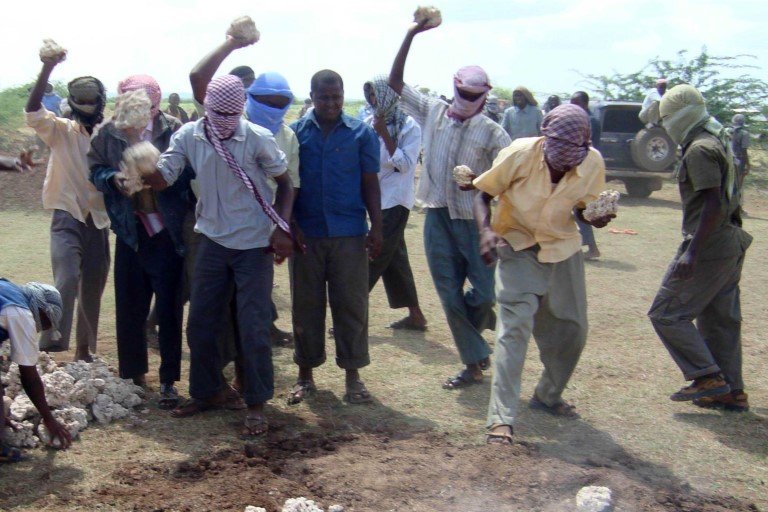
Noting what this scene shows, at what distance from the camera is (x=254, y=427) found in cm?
502

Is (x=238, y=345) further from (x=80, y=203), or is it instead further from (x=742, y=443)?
(x=742, y=443)

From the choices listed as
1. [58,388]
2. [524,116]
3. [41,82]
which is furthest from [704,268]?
[524,116]

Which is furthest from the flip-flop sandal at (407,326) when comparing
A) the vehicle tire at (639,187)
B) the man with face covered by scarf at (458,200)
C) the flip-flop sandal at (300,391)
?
the vehicle tire at (639,187)

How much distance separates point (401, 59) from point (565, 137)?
1.66 metres

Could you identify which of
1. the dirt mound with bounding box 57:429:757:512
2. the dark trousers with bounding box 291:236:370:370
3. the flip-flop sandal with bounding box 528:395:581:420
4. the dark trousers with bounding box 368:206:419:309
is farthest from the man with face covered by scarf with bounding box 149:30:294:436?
the dark trousers with bounding box 368:206:419:309

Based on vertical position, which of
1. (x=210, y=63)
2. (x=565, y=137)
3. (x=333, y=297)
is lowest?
(x=333, y=297)

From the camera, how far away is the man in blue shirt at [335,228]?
5.41 metres

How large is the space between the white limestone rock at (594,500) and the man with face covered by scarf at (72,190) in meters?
3.35

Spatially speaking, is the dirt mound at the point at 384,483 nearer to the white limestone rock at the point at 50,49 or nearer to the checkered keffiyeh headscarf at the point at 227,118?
the checkered keffiyeh headscarf at the point at 227,118

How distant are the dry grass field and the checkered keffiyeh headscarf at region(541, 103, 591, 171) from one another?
1.51m

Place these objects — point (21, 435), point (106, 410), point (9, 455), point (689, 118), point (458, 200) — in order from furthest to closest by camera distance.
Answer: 1. point (458, 200)
2. point (689, 118)
3. point (106, 410)
4. point (21, 435)
5. point (9, 455)

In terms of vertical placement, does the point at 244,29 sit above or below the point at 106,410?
above

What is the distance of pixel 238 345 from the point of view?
5559 mm

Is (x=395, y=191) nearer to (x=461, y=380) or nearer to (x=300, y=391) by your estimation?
(x=461, y=380)
